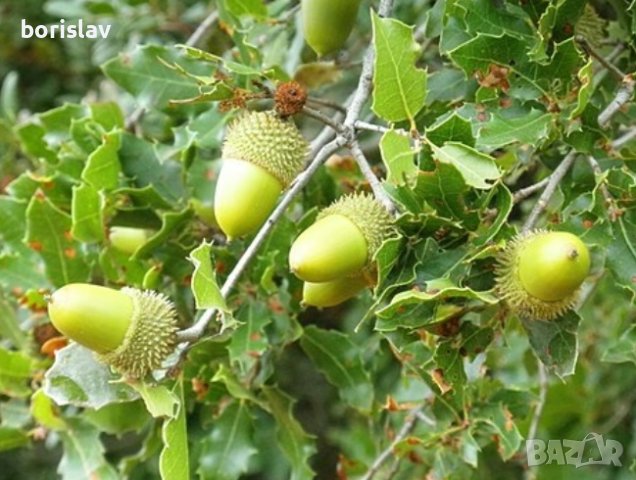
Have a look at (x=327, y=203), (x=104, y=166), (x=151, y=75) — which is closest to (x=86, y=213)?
(x=104, y=166)

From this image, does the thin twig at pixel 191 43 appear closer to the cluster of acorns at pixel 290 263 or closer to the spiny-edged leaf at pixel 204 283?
the cluster of acorns at pixel 290 263

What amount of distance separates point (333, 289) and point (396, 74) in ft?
0.88

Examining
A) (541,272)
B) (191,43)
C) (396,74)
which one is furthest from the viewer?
(191,43)

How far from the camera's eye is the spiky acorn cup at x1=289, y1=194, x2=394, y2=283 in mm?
1205

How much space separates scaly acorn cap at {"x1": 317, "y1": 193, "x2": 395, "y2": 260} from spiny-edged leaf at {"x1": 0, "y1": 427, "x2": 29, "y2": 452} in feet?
2.62

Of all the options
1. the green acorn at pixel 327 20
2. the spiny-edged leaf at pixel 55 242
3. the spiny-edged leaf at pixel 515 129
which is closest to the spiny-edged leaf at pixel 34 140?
the spiny-edged leaf at pixel 55 242

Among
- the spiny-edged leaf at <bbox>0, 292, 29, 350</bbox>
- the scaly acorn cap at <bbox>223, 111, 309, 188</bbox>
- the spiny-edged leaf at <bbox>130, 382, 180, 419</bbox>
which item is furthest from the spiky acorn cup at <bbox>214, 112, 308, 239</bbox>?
the spiny-edged leaf at <bbox>0, 292, 29, 350</bbox>

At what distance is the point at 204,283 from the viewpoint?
4.00 feet

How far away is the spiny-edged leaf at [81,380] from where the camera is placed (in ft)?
4.35

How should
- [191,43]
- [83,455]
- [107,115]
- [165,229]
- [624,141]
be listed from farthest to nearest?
[191,43] → [107,115] → [83,455] → [165,229] → [624,141]

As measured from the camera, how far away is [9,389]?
179 centimetres

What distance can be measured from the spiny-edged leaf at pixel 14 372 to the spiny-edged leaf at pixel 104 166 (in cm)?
33

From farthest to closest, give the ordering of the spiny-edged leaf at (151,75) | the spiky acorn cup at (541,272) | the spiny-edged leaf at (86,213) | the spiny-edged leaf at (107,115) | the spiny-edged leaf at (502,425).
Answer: the spiny-edged leaf at (107,115), the spiny-edged leaf at (151,75), the spiny-edged leaf at (86,213), the spiny-edged leaf at (502,425), the spiky acorn cup at (541,272)

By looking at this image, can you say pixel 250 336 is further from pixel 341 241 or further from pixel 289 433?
pixel 341 241
